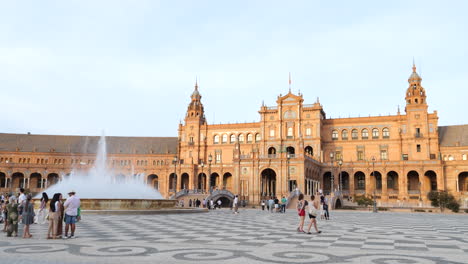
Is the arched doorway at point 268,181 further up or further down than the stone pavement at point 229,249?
further up

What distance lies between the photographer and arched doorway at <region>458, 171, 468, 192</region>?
71.9m

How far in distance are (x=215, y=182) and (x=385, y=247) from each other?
2956 inches

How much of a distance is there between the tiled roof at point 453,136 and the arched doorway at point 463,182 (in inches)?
210

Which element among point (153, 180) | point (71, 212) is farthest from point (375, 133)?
point (71, 212)

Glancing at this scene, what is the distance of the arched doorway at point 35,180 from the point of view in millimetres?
88569

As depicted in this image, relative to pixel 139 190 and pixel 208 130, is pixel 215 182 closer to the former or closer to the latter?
pixel 208 130

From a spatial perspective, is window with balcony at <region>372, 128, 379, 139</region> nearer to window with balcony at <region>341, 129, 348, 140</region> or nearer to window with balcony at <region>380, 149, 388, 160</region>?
window with balcony at <region>380, 149, 388, 160</region>

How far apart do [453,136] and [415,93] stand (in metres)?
11.2

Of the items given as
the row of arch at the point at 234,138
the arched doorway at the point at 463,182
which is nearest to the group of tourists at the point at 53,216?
the row of arch at the point at 234,138

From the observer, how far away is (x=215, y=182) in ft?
284

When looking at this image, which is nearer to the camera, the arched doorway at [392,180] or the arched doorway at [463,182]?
the arched doorway at [463,182]

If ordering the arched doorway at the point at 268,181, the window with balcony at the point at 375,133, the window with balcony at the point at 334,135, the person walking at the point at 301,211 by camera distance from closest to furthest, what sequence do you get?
1. the person walking at the point at 301,211
2. the arched doorway at the point at 268,181
3. the window with balcony at the point at 375,133
4. the window with balcony at the point at 334,135

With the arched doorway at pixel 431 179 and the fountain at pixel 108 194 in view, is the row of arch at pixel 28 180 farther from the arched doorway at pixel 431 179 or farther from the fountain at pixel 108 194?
the arched doorway at pixel 431 179

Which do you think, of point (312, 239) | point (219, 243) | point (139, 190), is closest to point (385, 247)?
point (312, 239)
